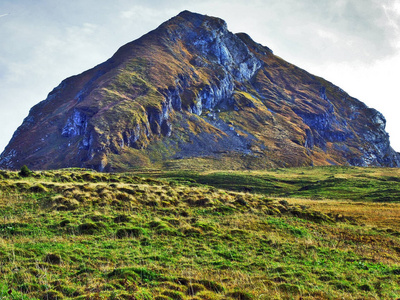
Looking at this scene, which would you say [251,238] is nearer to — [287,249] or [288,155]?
[287,249]

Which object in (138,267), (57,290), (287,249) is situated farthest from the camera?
(287,249)

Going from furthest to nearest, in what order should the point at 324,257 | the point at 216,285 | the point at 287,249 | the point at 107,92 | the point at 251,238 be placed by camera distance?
the point at 107,92 < the point at 251,238 < the point at 287,249 < the point at 324,257 < the point at 216,285

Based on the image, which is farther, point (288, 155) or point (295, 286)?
point (288, 155)

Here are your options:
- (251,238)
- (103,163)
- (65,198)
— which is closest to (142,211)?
(65,198)

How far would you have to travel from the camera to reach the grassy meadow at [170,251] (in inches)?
383

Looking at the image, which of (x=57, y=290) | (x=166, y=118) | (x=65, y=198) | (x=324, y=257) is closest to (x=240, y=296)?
(x=57, y=290)

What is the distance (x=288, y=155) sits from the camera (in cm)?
18400

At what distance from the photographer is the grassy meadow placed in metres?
9.72

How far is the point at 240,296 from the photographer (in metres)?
9.34

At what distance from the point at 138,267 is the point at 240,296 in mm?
3986

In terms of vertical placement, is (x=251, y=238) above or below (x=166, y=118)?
below

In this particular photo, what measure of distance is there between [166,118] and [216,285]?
177 meters

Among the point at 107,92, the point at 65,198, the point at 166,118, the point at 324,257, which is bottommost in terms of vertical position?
the point at 324,257

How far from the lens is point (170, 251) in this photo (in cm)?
1430
